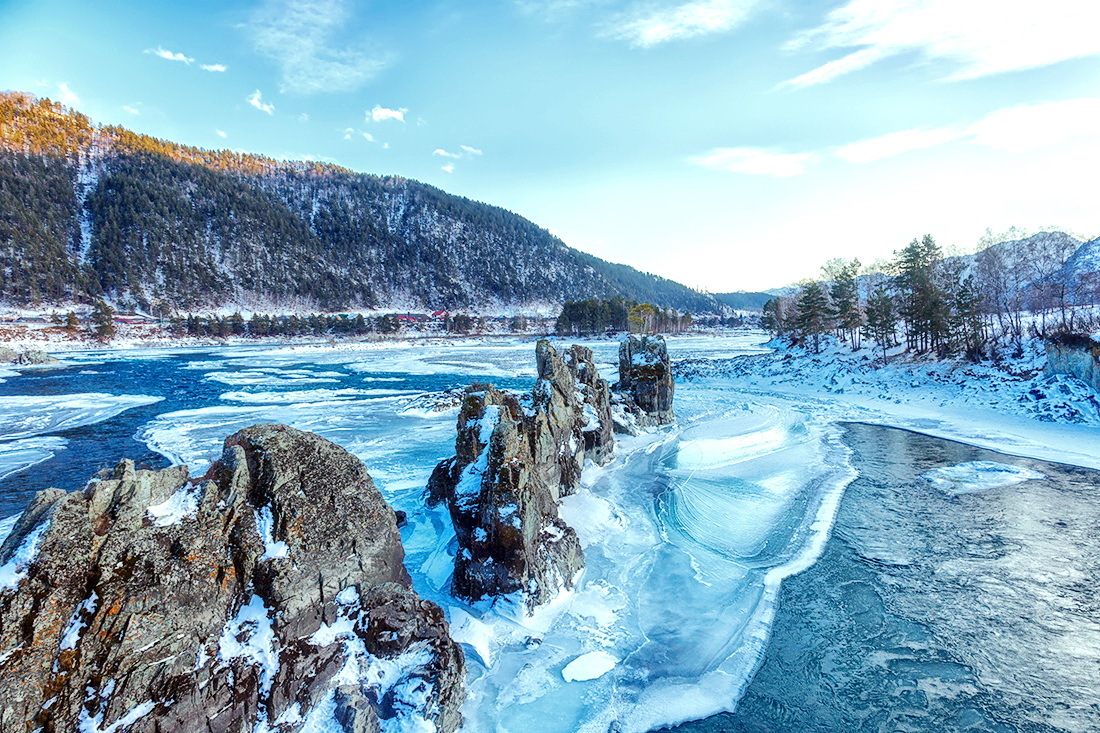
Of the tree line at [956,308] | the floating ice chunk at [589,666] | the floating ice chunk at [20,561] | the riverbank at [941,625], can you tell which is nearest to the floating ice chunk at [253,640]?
the floating ice chunk at [20,561]

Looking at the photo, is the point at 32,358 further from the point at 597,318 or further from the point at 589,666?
the point at 597,318

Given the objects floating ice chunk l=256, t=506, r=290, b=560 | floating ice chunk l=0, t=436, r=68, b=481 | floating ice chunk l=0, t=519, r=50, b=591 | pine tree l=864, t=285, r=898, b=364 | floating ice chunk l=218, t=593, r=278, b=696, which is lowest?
floating ice chunk l=0, t=436, r=68, b=481

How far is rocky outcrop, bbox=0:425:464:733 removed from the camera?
4969 mm

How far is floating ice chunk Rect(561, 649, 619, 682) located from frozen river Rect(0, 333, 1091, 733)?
3cm

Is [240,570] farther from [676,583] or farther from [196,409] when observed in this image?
[196,409]

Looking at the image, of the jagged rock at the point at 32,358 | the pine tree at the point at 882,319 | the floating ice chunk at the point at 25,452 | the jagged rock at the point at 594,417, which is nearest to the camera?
the floating ice chunk at the point at 25,452

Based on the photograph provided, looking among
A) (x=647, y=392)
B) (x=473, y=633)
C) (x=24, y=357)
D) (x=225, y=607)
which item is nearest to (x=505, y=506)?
→ (x=473, y=633)

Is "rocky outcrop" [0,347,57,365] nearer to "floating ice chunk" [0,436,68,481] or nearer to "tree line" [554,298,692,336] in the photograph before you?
"floating ice chunk" [0,436,68,481]

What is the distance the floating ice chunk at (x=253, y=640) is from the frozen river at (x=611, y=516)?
9.32 feet

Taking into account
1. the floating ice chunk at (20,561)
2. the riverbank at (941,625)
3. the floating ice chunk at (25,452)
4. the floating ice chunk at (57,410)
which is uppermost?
the floating ice chunk at (20,561)

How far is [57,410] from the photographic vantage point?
26828 mm

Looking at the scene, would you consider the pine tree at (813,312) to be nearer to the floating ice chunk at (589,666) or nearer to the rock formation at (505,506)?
the rock formation at (505,506)

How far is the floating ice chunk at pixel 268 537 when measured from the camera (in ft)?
21.5

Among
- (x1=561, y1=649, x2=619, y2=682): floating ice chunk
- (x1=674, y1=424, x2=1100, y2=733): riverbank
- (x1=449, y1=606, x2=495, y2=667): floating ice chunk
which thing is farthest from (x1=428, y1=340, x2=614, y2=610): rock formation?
(x1=674, y1=424, x2=1100, y2=733): riverbank
